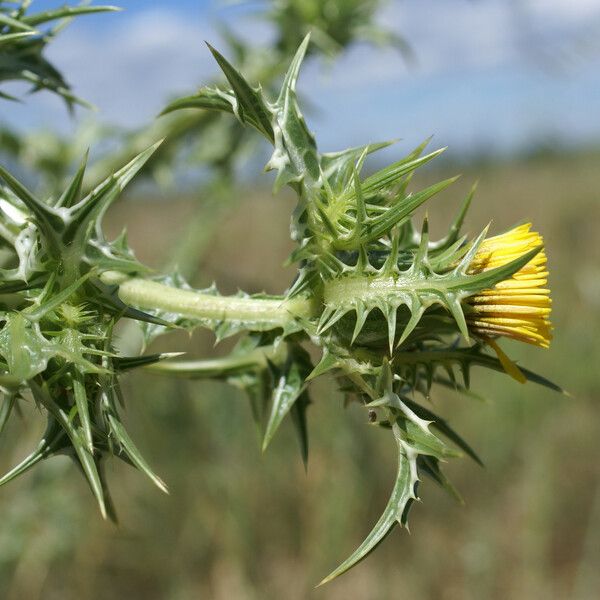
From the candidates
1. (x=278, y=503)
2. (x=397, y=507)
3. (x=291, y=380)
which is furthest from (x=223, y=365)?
(x=278, y=503)

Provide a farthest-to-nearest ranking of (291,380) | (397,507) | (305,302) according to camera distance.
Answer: (291,380) < (305,302) < (397,507)

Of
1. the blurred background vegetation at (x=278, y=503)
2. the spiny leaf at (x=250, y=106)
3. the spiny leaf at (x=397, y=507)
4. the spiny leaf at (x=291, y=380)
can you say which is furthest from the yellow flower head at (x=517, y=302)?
the blurred background vegetation at (x=278, y=503)

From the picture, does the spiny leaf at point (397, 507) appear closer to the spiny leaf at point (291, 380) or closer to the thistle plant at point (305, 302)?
the thistle plant at point (305, 302)

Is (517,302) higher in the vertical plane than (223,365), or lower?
higher

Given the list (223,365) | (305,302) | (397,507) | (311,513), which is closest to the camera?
(397,507)

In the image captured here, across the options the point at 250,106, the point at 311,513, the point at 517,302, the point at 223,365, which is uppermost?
the point at 250,106

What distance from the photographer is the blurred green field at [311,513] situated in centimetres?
476

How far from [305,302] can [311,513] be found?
4.21 metres

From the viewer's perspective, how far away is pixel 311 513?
17.2 feet

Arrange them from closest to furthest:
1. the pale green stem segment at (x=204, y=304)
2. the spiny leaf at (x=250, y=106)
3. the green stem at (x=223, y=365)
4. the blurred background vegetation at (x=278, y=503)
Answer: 1. the spiny leaf at (x=250, y=106)
2. the pale green stem segment at (x=204, y=304)
3. the green stem at (x=223, y=365)
4. the blurred background vegetation at (x=278, y=503)

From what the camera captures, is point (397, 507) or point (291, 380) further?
point (291, 380)

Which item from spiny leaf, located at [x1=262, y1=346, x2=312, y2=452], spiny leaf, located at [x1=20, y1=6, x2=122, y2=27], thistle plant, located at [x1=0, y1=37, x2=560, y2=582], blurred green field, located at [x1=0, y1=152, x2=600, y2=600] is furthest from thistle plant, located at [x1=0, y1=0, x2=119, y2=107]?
blurred green field, located at [x1=0, y1=152, x2=600, y2=600]

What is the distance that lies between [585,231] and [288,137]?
37.4 feet

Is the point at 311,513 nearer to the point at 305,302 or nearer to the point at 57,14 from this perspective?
the point at 305,302
